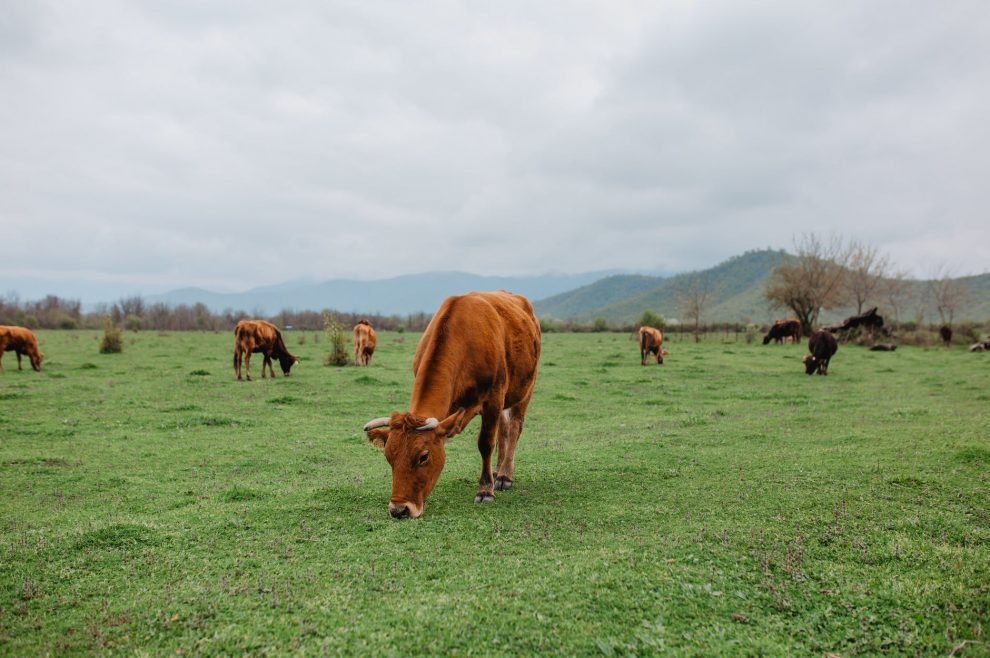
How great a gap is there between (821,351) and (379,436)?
2060 centimetres

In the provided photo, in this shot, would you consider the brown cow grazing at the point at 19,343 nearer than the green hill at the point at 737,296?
Yes

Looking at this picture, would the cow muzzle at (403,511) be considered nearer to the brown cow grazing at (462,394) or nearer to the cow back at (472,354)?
the brown cow grazing at (462,394)

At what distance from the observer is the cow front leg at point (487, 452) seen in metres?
6.46

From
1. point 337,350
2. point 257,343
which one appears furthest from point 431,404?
point 337,350

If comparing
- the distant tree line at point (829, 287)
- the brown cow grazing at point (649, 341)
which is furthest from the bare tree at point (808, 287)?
the brown cow grazing at point (649, 341)

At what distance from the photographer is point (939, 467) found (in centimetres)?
690

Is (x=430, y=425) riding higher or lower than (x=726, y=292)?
lower

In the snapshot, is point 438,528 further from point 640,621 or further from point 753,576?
point 753,576

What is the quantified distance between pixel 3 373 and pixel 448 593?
76.1 ft

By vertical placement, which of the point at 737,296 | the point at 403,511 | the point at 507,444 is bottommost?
the point at 403,511

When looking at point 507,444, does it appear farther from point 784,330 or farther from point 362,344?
point 784,330

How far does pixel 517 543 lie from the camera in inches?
199

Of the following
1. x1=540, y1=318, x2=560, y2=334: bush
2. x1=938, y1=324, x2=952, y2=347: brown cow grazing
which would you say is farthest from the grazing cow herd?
x1=540, y1=318, x2=560, y2=334: bush

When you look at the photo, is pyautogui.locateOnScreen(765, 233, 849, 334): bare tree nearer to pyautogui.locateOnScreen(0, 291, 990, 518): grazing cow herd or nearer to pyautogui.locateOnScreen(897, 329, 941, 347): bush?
pyautogui.locateOnScreen(897, 329, 941, 347): bush
